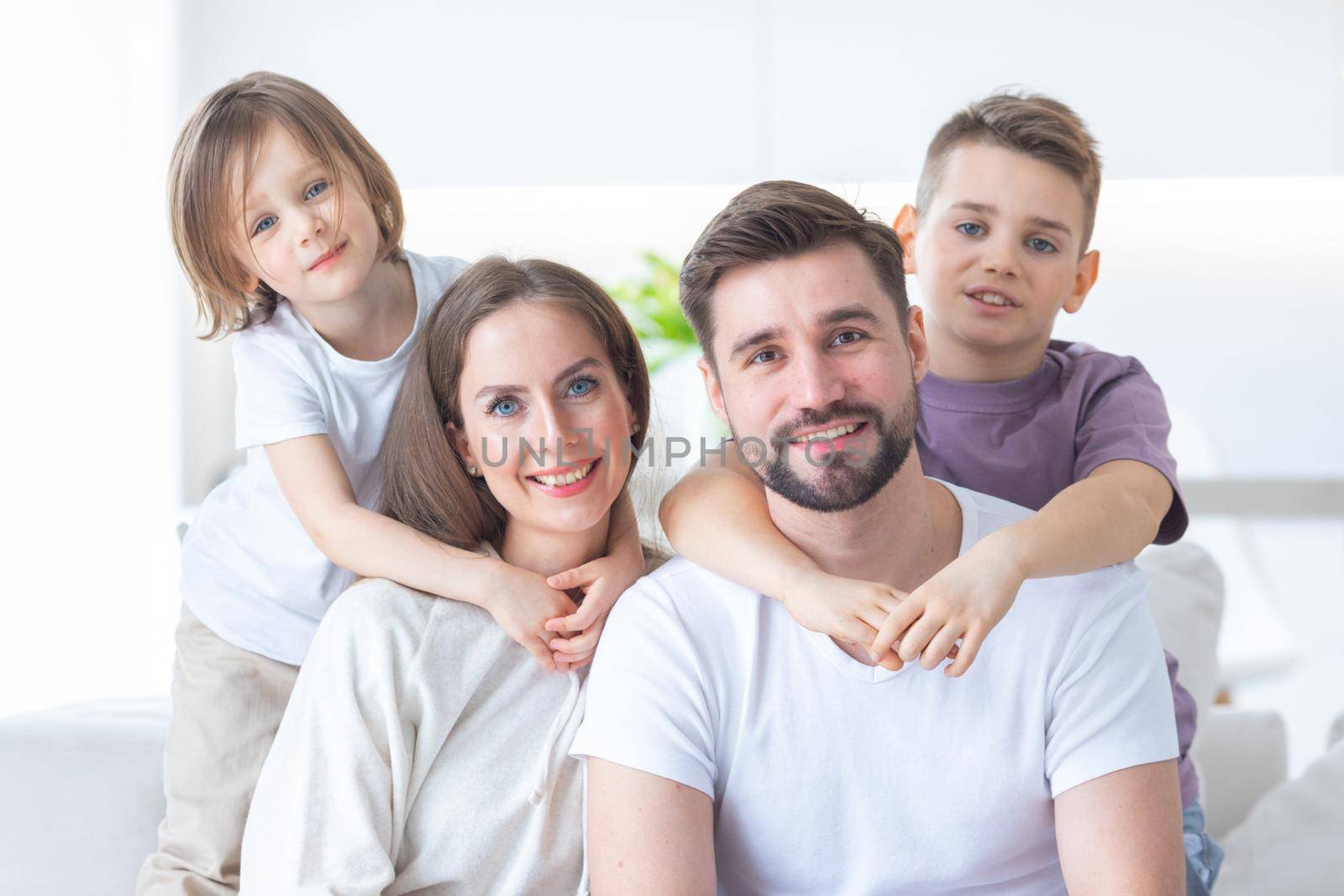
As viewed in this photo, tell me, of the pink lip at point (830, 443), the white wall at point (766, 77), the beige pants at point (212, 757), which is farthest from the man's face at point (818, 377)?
the white wall at point (766, 77)

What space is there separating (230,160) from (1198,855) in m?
1.63

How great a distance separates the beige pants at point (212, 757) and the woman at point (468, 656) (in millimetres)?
245

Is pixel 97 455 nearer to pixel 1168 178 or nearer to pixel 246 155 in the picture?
pixel 246 155

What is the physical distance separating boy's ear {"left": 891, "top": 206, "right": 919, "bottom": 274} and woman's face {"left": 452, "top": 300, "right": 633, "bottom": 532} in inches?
26.9

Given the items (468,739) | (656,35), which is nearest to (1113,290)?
(656,35)

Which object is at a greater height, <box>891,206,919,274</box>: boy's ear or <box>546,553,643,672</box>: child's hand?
<box>891,206,919,274</box>: boy's ear

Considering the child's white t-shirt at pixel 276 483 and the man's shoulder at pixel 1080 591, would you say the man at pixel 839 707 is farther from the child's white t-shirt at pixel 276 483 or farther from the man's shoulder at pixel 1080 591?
the child's white t-shirt at pixel 276 483

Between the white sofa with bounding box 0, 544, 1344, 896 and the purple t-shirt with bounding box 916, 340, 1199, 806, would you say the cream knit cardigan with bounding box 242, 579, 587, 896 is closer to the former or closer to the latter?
the white sofa with bounding box 0, 544, 1344, 896

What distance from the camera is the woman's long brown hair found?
1.53m

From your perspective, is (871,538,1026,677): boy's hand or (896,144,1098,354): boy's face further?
(896,144,1098,354): boy's face

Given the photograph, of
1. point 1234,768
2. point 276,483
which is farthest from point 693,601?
point 1234,768

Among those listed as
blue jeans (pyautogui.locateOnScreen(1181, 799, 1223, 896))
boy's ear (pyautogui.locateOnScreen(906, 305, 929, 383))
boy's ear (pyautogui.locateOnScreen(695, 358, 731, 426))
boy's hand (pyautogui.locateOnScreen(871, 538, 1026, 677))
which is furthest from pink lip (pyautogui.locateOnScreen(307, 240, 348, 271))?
blue jeans (pyautogui.locateOnScreen(1181, 799, 1223, 896))

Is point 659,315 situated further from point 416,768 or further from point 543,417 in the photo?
point 416,768

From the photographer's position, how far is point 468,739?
1438mm
